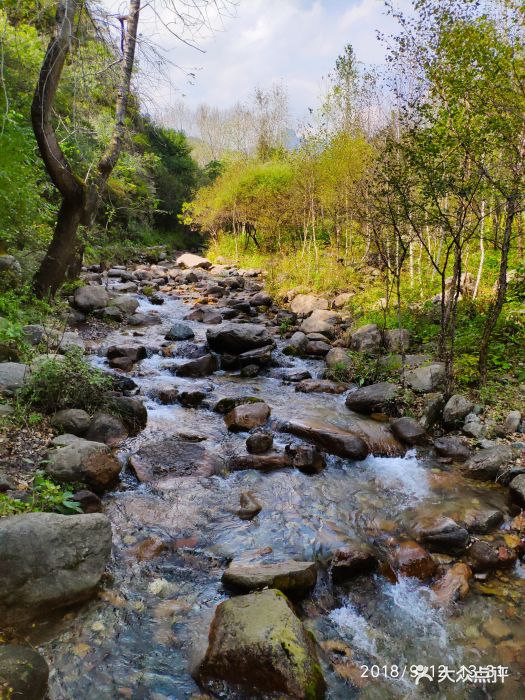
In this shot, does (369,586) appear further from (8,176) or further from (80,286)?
(80,286)

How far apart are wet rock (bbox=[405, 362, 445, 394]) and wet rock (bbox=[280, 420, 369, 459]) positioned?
1.92 m

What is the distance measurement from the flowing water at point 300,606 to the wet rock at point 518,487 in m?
0.19

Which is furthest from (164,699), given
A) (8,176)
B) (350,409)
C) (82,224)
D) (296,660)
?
(82,224)

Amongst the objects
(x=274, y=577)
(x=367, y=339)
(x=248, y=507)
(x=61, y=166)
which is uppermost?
(x=61, y=166)

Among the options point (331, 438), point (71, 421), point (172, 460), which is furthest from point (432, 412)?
point (71, 421)

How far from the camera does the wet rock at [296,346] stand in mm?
10797

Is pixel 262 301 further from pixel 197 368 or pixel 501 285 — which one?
pixel 501 285

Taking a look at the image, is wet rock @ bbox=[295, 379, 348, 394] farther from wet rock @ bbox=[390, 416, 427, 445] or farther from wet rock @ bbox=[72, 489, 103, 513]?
wet rock @ bbox=[72, 489, 103, 513]

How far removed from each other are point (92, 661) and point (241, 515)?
2.00 metres

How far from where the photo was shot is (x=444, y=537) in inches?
168

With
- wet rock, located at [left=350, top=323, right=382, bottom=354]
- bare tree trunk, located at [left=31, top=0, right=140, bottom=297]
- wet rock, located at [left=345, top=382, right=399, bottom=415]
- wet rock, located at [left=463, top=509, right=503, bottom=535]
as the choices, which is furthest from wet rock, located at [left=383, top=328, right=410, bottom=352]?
bare tree trunk, located at [left=31, top=0, right=140, bottom=297]

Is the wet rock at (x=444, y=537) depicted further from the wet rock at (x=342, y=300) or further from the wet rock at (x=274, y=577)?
the wet rock at (x=342, y=300)

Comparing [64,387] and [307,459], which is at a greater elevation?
[64,387]

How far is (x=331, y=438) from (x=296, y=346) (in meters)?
4.93
